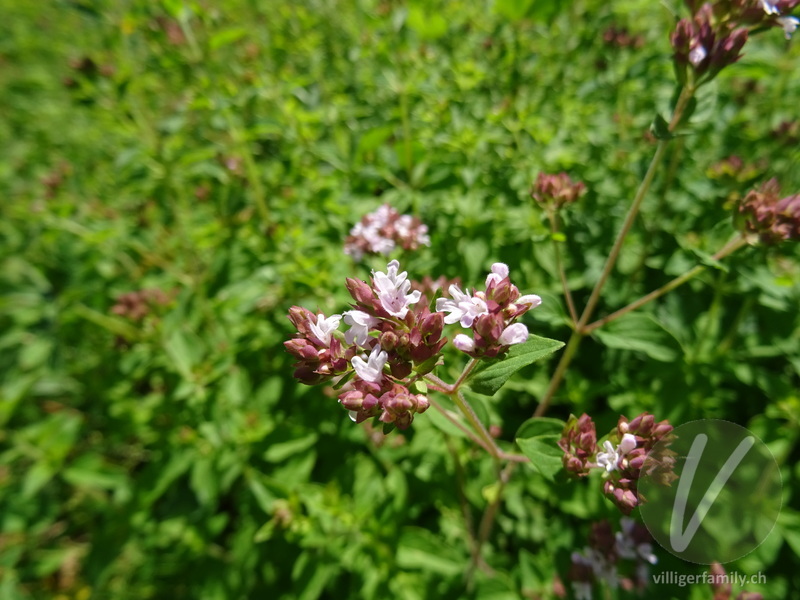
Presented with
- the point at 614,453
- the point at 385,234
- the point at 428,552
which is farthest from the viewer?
the point at 428,552

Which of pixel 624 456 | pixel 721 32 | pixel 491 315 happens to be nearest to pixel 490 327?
pixel 491 315

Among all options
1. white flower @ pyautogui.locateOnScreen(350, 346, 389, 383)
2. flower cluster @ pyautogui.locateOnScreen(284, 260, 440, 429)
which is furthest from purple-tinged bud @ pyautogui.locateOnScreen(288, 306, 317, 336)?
white flower @ pyautogui.locateOnScreen(350, 346, 389, 383)

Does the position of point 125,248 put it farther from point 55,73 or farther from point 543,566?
A: point 55,73

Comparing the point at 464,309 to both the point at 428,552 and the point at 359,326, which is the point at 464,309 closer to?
the point at 359,326

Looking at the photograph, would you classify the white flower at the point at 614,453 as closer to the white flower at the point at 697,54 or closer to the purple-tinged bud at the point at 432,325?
the purple-tinged bud at the point at 432,325

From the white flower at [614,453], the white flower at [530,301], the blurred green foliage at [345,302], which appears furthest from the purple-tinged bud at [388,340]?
the white flower at [614,453]

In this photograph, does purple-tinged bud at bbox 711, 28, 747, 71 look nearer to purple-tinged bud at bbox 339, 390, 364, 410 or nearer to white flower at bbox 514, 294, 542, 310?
white flower at bbox 514, 294, 542, 310

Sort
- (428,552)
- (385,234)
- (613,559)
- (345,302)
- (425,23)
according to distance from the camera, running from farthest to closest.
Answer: (425,23) → (428,552) → (385,234) → (345,302) → (613,559)
